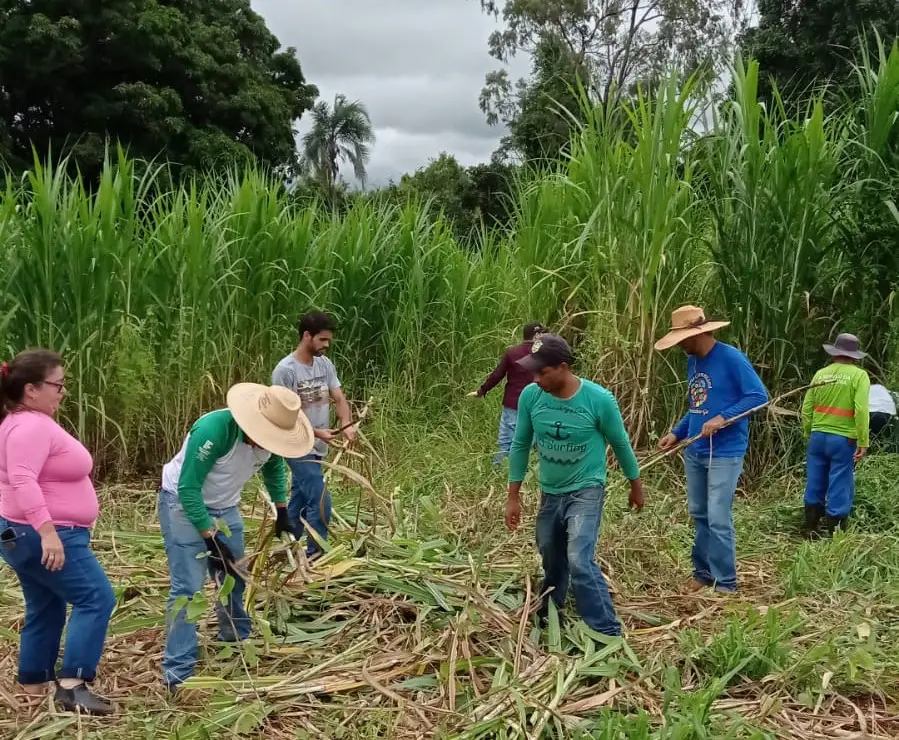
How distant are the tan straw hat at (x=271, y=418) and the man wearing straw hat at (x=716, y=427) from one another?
183 cm

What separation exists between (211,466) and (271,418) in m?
0.27

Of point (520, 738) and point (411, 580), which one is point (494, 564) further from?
point (520, 738)

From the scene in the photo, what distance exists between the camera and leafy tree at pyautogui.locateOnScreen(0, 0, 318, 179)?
567 inches

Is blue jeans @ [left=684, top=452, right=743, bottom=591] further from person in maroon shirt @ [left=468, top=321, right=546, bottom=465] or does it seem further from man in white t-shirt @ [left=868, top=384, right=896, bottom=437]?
person in maroon shirt @ [left=468, top=321, right=546, bottom=465]

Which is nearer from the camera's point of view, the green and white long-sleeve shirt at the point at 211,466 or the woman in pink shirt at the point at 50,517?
the woman in pink shirt at the point at 50,517

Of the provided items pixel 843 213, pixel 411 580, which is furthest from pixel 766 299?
pixel 411 580

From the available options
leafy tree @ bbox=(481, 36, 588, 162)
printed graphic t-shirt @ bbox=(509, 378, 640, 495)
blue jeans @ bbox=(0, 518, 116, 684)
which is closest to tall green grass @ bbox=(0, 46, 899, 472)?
printed graphic t-shirt @ bbox=(509, 378, 640, 495)

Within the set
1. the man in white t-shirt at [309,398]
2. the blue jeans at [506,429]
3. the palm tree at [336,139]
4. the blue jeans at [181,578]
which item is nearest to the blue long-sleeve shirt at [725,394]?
the man in white t-shirt at [309,398]

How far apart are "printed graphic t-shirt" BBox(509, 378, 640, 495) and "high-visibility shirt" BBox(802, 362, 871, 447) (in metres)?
1.95

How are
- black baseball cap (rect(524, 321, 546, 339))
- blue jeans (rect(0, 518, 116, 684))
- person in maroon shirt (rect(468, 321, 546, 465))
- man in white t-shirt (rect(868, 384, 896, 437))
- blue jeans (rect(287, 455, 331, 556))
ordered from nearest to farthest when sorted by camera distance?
blue jeans (rect(0, 518, 116, 684)) < blue jeans (rect(287, 455, 331, 556)) < man in white t-shirt (rect(868, 384, 896, 437)) < black baseball cap (rect(524, 321, 546, 339)) < person in maroon shirt (rect(468, 321, 546, 465))

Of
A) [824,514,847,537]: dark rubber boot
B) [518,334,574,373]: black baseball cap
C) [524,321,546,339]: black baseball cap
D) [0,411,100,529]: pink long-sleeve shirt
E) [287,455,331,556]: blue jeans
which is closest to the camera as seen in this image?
[0,411,100,529]: pink long-sleeve shirt

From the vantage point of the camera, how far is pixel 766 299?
5312mm

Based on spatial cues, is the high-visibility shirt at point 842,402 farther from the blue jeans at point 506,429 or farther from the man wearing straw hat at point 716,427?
the blue jeans at point 506,429

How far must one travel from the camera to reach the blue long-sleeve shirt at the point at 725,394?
3.81 meters
